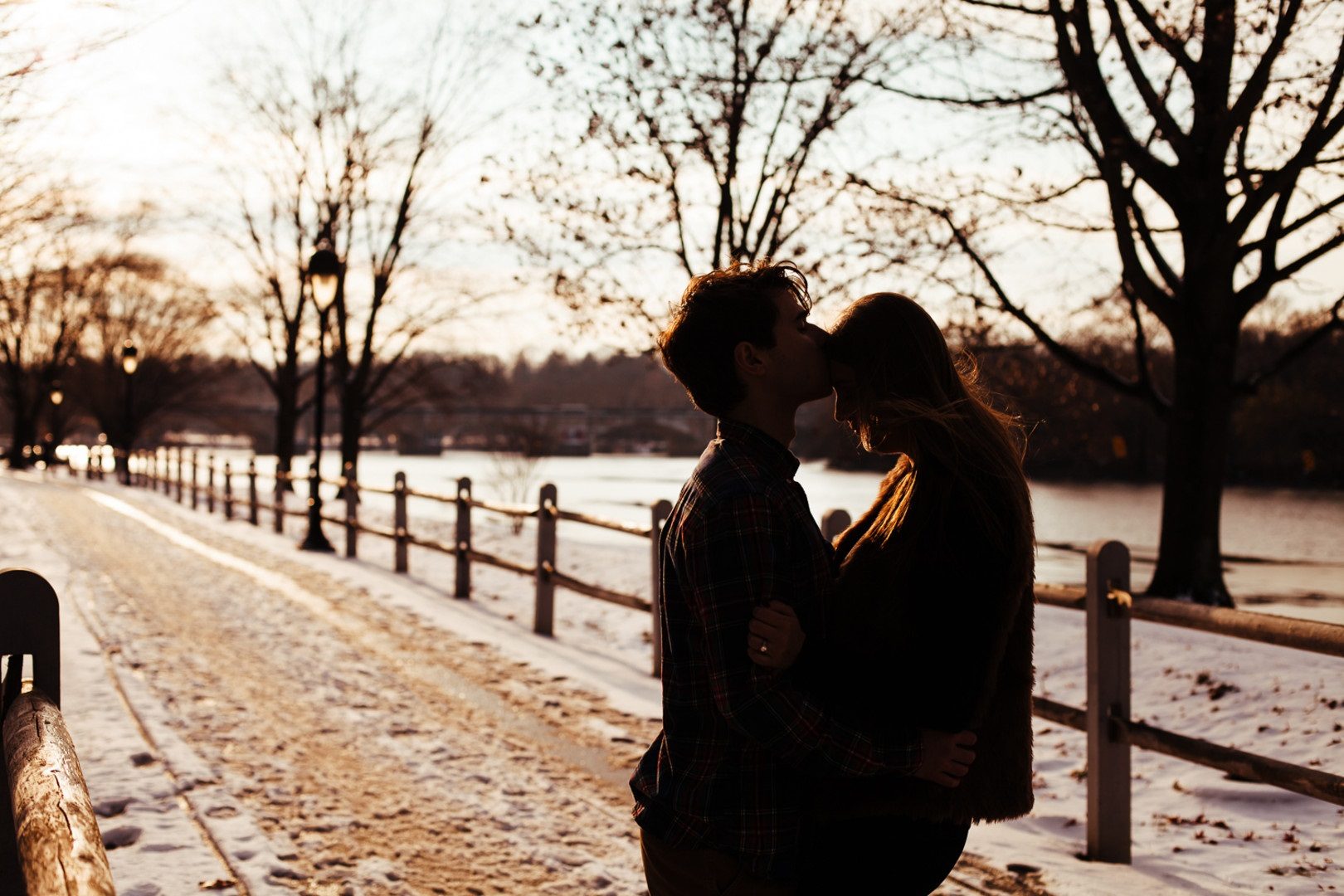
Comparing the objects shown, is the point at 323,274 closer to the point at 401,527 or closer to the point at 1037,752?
the point at 401,527

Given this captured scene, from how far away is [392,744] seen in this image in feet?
21.2

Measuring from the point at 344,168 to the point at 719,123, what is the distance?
16042 millimetres

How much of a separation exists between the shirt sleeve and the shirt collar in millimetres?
109

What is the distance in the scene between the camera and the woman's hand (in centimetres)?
186

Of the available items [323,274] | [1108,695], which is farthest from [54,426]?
[1108,695]

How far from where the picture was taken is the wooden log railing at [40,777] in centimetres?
156

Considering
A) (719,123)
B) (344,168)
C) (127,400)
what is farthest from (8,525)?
(127,400)

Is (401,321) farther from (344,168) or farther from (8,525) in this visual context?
(8,525)

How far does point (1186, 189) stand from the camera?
37.4 ft

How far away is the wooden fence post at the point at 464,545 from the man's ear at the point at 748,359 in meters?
10.5

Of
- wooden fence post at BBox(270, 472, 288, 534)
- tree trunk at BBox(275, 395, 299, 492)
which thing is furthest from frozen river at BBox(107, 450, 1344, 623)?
tree trunk at BBox(275, 395, 299, 492)

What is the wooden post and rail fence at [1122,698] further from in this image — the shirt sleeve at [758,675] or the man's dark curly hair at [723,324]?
the man's dark curly hair at [723,324]

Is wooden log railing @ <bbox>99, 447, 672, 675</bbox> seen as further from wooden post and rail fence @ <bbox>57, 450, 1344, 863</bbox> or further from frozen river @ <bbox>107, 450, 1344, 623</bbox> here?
wooden post and rail fence @ <bbox>57, 450, 1344, 863</bbox>

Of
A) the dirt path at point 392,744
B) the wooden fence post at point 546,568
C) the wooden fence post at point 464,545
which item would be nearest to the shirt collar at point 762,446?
the dirt path at point 392,744
